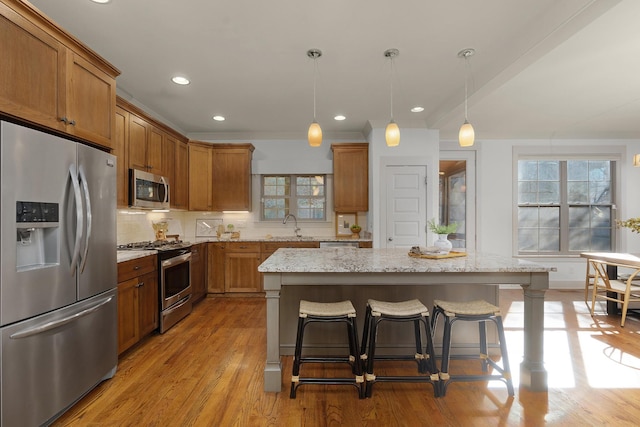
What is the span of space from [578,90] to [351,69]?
2.55 m

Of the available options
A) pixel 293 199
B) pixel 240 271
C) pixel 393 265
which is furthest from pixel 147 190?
pixel 393 265

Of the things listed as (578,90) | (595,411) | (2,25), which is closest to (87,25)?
(2,25)

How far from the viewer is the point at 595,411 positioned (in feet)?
6.54

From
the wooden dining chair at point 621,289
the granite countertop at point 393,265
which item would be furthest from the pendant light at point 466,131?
the wooden dining chair at point 621,289

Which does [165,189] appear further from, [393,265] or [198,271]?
[393,265]

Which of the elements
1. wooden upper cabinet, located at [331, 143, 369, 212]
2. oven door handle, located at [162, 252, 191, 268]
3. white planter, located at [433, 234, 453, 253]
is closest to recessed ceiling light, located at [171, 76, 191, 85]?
oven door handle, located at [162, 252, 191, 268]

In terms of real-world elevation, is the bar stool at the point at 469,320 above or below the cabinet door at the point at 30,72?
below

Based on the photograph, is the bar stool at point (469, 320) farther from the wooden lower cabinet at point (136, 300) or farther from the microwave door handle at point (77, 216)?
the wooden lower cabinet at point (136, 300)

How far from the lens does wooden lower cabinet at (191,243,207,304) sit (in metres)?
4.20

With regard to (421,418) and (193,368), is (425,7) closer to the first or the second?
(421,418)

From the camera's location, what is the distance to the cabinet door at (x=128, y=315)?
2627mm

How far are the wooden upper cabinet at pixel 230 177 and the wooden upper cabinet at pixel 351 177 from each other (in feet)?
4.79

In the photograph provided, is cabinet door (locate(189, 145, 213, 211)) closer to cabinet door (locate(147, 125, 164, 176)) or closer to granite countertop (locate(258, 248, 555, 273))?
cabinet door (locate(147, 125, 164, 176))

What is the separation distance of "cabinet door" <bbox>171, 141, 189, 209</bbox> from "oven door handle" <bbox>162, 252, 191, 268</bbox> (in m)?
0.91
